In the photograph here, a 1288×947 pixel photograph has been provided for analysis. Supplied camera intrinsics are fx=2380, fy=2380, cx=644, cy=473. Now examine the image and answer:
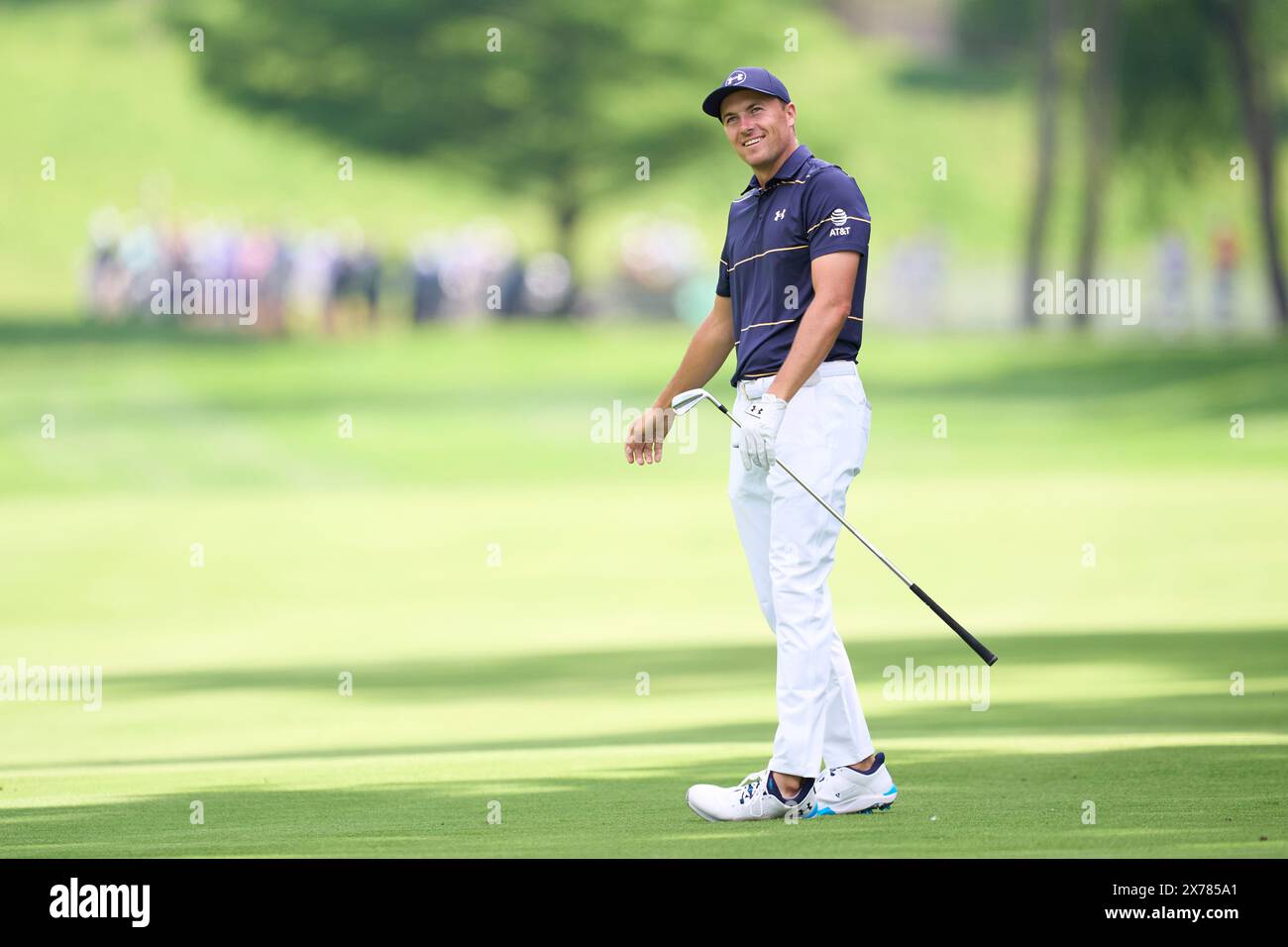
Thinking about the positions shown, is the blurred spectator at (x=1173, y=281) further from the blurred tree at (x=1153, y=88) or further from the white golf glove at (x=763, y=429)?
the white golf glove at (x=763, y=429)

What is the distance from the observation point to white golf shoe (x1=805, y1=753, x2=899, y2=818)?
299 inches

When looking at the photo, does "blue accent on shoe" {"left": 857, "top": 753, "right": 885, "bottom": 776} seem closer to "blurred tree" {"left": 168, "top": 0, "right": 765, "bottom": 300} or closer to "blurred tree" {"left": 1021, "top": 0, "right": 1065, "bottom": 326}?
"blurred tree" {"left": 1021, "top": 0, "right": 1065, "bottom": 326}

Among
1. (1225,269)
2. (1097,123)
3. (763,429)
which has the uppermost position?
(1097,123)

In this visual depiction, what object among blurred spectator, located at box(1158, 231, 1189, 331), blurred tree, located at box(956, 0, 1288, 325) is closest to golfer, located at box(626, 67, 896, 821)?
blurred spectator, located at box(1158, 231, 1189, 331)

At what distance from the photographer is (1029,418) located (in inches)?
1660

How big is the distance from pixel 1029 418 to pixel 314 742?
1274 inches

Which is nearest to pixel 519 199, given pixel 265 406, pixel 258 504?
pixel 265 406

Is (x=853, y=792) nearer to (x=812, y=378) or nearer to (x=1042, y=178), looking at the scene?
(x=812, y=378)

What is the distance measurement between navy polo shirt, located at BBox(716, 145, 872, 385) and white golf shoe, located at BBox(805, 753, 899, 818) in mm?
1318

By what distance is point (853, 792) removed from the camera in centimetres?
761

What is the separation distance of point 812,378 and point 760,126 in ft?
2.80

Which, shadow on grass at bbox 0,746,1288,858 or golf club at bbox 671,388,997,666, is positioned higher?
golf club at bbox 671,388,997,666

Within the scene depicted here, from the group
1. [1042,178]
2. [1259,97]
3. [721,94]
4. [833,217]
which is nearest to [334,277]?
[1042,178]

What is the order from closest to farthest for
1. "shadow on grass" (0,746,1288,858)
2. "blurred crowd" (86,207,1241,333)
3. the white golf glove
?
"shadow on grass" (0,746,1288,858) < the white golf glove < "blurred crowd" (86,207,1241,333)
